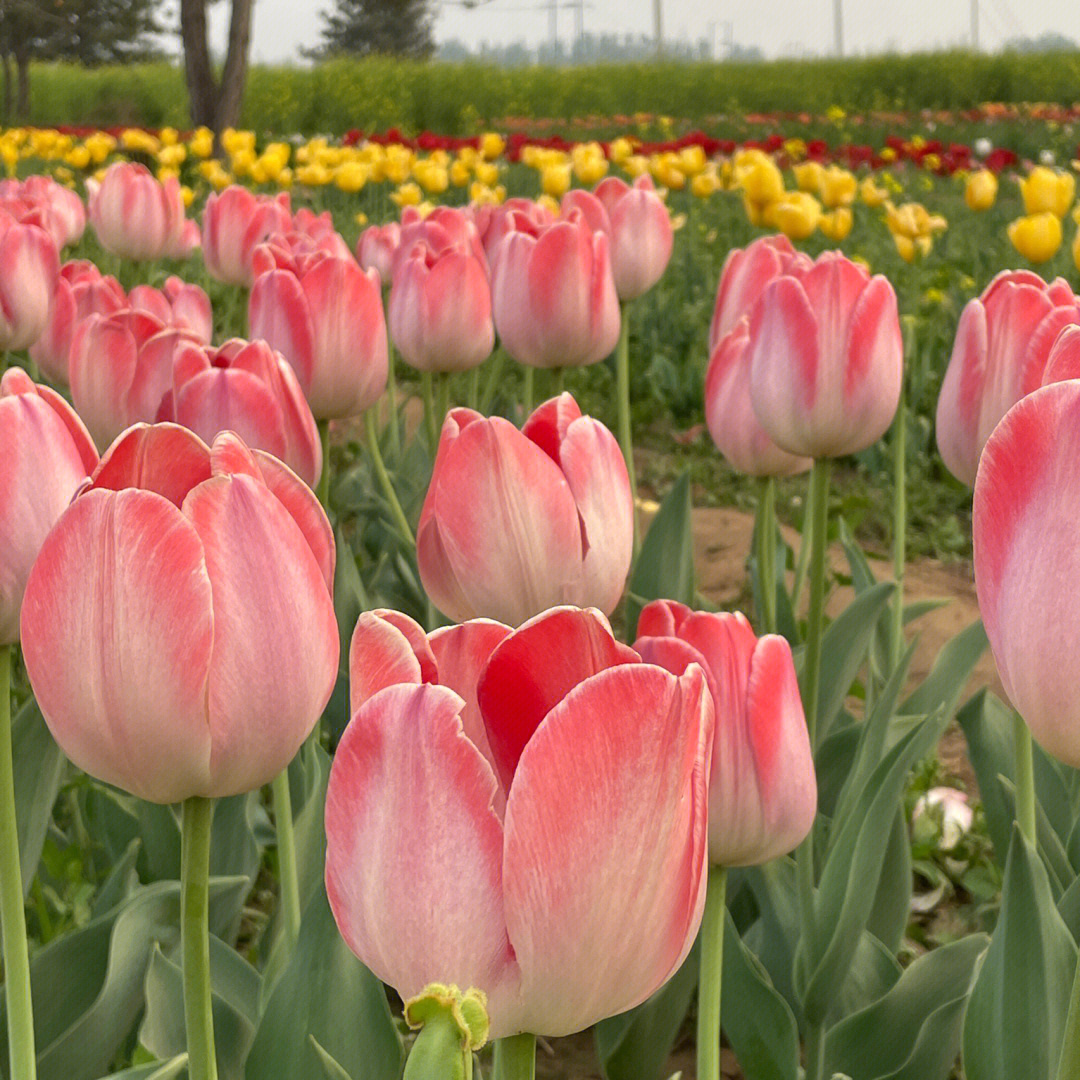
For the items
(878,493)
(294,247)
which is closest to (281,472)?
(294,247)

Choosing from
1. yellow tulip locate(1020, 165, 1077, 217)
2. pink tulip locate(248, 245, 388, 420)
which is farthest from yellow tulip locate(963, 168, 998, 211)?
pink tulip locate(248, 245, 388, 420)

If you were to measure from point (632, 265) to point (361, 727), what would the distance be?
2.01 meters

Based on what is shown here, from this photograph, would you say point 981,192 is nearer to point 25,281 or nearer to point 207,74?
point 25,281

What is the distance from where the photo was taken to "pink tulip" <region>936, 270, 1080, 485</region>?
128 centimetres

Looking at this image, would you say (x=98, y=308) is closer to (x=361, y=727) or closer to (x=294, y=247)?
(x=294, y=247)

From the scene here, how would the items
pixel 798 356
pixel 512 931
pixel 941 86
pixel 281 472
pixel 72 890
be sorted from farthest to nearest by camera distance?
pixel 941 86, pixel 72 890, pixel 798 356, pixel 281 472, pixel 512 931

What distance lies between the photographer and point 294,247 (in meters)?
→ 2.13

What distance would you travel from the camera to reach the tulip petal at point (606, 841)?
1.62ft

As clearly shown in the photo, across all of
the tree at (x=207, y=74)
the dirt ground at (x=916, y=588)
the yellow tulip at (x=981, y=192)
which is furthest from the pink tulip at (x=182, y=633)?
the tree at (x=207, y=74)

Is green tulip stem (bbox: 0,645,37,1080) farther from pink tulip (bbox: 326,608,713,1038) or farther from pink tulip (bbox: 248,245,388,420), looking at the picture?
pink tulip (bbox: 248,245,388,420)

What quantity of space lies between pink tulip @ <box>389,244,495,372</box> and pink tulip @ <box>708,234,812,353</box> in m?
0.34

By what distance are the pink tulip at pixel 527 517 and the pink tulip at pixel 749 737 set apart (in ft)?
0.51

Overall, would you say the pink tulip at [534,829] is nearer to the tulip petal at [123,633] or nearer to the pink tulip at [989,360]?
the tulip petal at [123,633]

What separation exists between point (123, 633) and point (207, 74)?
1013 centimetres
